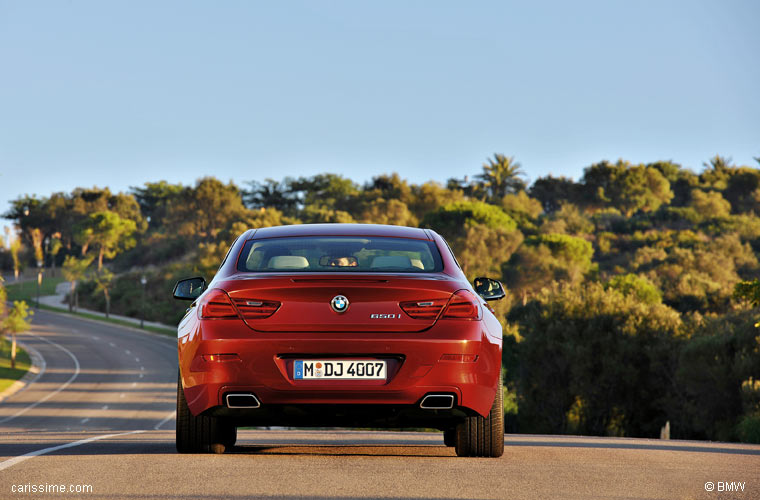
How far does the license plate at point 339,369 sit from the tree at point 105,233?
123122 millimetres

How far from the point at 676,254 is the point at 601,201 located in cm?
3668

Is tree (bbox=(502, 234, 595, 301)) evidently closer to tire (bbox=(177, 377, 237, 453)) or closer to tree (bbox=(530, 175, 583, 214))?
tree (bbox=(530, 175, 583, 214))

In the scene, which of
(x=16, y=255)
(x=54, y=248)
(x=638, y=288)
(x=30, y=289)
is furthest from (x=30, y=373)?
(x=16, y=255)

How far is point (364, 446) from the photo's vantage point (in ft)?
30.3

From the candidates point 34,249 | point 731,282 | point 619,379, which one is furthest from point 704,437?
point 34,249

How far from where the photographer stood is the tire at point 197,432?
7391 mm

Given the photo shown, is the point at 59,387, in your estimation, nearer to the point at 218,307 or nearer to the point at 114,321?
the point at 114,321

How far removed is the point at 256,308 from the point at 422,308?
3.48 feet

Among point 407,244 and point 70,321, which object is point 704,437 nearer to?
point 407,244

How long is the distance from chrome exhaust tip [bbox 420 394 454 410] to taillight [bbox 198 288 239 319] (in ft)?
4.36

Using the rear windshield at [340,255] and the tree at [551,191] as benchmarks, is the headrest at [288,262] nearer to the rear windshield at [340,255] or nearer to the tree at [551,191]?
the rear windshield at [340,255]

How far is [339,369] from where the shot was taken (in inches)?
258

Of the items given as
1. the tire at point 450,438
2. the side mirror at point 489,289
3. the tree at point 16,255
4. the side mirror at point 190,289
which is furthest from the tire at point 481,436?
the tree at point 16,255

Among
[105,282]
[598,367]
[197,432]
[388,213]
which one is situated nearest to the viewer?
[197,432]
